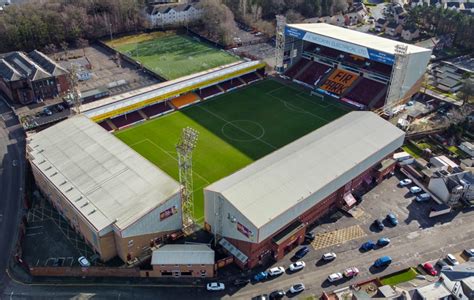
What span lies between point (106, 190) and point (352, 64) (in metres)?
63.9

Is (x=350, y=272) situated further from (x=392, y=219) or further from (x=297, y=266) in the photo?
(x=392, y=219)

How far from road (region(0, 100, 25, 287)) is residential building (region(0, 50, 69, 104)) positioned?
423cm

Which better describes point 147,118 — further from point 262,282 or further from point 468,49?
point 468,49

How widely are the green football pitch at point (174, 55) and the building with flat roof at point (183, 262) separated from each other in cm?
5679

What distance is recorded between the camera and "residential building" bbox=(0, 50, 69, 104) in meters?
84.1

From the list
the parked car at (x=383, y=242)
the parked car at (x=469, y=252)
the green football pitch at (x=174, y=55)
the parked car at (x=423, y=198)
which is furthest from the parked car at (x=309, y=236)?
the green football pitch at (x=174, y=55)

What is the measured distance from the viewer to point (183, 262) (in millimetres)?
48438

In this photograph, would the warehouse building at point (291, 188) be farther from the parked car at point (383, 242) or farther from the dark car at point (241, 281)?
the parked car at point (383, 242)

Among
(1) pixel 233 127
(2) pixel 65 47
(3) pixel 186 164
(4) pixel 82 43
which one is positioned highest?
(3) pixel 186 164

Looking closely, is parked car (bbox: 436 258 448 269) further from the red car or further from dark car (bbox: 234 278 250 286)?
dark car (bbox: 234 278 250 286)

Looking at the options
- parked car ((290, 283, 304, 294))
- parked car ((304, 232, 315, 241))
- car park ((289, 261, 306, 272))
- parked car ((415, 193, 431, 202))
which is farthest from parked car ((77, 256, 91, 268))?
parked car ((415, 193, 431, 202))

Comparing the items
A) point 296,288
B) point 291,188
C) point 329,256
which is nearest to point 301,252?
point 329,256

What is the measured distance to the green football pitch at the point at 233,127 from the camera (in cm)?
7000

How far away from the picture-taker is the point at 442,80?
96.6m
